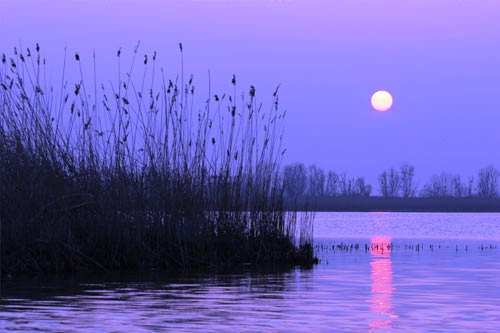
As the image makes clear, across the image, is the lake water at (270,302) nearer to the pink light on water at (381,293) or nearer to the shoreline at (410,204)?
the pink light on water at (381,293)

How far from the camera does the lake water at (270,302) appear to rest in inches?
337

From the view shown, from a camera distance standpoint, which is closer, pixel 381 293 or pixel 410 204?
pixel 381 293

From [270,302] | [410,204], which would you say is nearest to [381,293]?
[270,302]

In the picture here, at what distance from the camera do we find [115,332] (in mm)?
8055

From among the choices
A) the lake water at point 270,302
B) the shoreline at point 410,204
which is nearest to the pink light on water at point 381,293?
the lake water at point 270,302

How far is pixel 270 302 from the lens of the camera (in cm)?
1028

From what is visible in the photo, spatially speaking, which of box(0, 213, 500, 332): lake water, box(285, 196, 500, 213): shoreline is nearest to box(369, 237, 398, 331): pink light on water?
box(0, 213, 500, 332): lake water

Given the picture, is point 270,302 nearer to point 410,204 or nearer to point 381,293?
point 381,293

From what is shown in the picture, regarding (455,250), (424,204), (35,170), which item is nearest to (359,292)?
(35,170)

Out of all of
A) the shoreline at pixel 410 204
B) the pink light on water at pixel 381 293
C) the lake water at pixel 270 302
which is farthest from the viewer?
the shoreline at pixel 410 204

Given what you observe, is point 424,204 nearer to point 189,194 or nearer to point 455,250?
point 455,250

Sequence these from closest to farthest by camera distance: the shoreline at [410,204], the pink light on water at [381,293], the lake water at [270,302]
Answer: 1. the lake water at [270,302]
2. the pink light on water at [381,293]
3. the shoreline at [410,204]

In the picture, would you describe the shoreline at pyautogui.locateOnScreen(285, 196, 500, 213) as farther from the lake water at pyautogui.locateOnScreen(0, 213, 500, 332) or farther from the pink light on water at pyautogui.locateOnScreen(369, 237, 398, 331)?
the lake water at pyautogui.locateOnScreen(0, 213, 500, 332)

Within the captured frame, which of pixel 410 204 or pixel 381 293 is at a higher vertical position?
pixel 410 204
